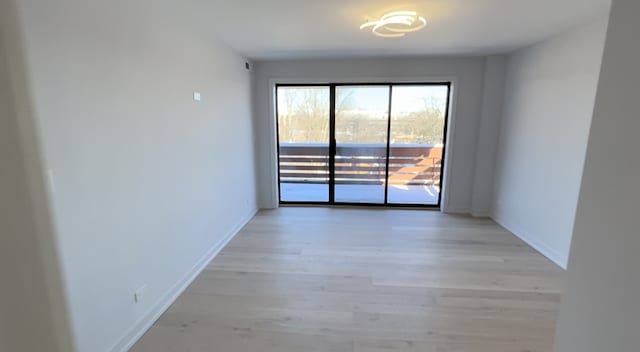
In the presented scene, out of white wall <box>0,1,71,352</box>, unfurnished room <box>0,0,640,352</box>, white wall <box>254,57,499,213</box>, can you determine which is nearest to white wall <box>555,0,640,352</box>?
unfurnished room <box>0,0,640,352</box>

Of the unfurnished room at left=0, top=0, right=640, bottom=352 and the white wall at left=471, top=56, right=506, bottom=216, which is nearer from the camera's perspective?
the unfurnished room at left=0, top=0, right=640, bottom=352

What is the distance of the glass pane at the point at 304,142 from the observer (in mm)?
4875

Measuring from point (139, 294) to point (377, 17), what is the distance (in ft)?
9.41

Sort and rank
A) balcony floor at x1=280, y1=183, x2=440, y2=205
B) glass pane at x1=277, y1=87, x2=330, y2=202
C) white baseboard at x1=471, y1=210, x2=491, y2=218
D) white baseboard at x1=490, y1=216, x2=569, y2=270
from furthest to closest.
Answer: balcony floor at x1=280, y1=183, x2=440, y2=205, glass pane at x1=277, y1=87, x2=330, y2=202, white baseboard at x1=471, y1=210, x2=491, y2=218, white baseboard at x1=490, y1=216, x2=569, y2=270

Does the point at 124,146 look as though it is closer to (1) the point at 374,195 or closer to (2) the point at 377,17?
(2) the point at 377,17

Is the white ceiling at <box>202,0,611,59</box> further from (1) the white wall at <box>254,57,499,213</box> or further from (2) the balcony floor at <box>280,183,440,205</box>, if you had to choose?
(2) the balcony floor at <box>280,183,440,205</box>

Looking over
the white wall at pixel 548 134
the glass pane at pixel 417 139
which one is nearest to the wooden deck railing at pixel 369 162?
the glass pane at pixel 417 139

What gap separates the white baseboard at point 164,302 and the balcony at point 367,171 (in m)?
2.04

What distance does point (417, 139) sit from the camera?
4801mm

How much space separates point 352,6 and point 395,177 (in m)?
3.20

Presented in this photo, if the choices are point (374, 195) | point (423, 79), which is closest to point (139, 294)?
point (374, 195)

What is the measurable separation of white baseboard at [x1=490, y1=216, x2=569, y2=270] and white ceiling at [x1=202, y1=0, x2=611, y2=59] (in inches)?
87.9

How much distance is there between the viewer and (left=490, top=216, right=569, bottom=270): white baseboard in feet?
9.93

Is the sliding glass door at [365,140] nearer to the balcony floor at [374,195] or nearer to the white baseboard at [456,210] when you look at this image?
the balcony floor at [374,195]
